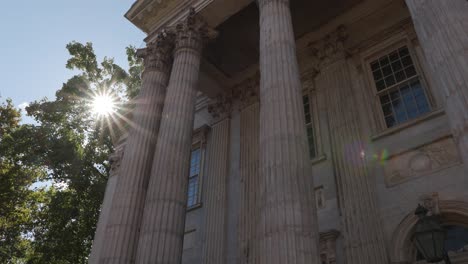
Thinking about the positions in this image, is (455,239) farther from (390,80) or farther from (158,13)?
(158,13)

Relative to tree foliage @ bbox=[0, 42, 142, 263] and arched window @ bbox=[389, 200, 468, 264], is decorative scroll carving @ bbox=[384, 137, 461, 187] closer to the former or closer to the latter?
arched window @ bbox=[389, 200, 468, 264]

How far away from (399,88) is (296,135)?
568cm

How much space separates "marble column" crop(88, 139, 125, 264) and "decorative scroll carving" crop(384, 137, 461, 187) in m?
12.9

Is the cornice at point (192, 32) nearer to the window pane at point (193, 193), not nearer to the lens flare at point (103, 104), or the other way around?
the window pane at point (193, 193)

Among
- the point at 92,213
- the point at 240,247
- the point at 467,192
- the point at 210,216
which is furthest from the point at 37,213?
the point at 467,192

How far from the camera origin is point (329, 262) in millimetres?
10320

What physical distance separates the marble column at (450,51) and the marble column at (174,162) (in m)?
6.78

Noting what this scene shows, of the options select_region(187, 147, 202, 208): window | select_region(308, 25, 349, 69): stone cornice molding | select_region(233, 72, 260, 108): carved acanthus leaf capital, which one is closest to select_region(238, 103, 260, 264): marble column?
select_region(233, 72, 260, 108): carved acanthus leaf capital

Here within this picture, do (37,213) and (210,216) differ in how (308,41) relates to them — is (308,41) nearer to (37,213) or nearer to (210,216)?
(210,216)

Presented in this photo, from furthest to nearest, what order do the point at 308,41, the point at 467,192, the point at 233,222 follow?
the point at 308,41
the point at 233,222
the point at 467,192

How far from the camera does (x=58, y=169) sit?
27312 millimetres

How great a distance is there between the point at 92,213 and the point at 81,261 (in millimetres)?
3394

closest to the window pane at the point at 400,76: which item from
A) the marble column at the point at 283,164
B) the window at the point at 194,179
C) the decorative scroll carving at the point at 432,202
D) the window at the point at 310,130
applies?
the window at the point at 310,130

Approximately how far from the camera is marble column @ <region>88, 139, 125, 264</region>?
19.1 meters
